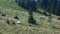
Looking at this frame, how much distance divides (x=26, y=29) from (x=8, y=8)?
19374mm

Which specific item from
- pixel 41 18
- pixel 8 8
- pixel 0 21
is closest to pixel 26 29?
pixel 0 21

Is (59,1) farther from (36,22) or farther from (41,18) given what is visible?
(36,22)

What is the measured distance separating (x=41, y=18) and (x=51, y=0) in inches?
507

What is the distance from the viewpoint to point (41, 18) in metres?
53.8

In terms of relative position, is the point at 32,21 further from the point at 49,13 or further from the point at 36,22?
the point at 49,13

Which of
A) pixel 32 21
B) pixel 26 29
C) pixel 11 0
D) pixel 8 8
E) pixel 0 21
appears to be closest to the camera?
pixel 26 29

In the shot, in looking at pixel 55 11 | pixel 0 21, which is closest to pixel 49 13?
pixel 55 11

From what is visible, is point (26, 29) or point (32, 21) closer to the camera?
point (26, 29)

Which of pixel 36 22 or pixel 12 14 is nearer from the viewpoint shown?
pixel 36 22

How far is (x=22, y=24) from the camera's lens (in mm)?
46844

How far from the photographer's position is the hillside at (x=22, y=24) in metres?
40.3

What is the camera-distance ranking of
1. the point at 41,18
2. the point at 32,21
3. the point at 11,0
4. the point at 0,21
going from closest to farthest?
the point at 0,21 → the point at 32,21 → the point at 41,18 → the point at 11,0

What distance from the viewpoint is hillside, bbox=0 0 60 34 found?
4034cm

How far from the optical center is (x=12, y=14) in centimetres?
5409
